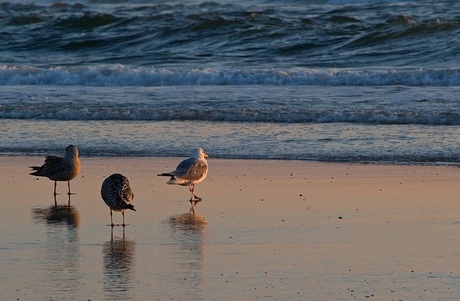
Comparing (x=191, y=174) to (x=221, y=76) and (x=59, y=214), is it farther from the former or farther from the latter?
(x=221, y=76)

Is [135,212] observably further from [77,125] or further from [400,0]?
[400,0]

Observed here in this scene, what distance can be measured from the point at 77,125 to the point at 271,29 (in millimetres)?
11789

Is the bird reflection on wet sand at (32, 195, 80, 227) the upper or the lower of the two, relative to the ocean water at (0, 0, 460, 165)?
lower

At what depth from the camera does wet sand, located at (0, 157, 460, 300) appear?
245 inches

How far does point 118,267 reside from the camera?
22.1 ft

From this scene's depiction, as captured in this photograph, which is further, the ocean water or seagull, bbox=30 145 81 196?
the ocean water

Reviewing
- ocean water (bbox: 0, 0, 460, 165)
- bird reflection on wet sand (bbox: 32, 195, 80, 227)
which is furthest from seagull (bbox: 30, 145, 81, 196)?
ocean water (bbox: 0, 0, 460, 165)

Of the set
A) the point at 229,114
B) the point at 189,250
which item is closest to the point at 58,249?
the point at 189,250

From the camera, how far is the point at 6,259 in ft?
22.6

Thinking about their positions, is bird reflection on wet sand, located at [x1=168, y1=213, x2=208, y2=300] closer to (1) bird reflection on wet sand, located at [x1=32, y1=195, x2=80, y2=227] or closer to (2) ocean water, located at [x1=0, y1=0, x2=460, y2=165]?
(1) bird reflection on wet sand, located at [x1=32, y1=195, x2=80, y2=227]

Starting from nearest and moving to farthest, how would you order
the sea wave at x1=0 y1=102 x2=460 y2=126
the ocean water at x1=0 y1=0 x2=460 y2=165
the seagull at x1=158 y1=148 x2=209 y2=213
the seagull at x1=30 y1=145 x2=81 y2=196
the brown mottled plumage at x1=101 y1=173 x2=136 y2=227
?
1. the brown mottled plumage at x1=101 y1=173 x2=136 y2=227
2. the seagull at x1=158 y1=148 x2=209 y2=213
3. the seagull at x1=30 y1=145 x2=81 y2=196
4. the ocean water at x1=0 y1=0 x2=460 y2=165
5. the sea wave at x1=0 y1=102 x2=460 y2=126

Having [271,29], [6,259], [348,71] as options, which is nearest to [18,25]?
[271,29]

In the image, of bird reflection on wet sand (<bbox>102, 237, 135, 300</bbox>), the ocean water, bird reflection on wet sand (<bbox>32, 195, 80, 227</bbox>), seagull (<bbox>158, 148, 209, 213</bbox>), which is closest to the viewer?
bird reflection on wet sand (<bbox>102, 237, 135, 300</bbox>)

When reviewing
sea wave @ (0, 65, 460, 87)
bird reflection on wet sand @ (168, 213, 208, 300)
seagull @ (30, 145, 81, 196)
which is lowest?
bird reflection on wet sand @ (168, 213, 208, 300)
